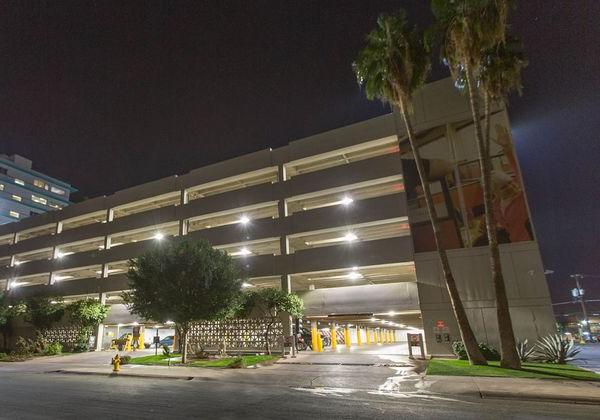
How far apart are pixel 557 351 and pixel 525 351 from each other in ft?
5.77

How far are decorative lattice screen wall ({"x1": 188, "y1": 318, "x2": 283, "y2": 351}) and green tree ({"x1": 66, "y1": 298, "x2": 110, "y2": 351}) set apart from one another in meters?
11.9

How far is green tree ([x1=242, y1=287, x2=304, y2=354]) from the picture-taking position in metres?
26.1

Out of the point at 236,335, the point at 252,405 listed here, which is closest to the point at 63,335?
the point at 236,335

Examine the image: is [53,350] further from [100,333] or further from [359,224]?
[359,224]

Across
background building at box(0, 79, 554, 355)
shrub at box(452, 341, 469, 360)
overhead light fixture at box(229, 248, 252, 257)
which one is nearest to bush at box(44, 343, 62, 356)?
background building at box(0, 79, 554, 355)

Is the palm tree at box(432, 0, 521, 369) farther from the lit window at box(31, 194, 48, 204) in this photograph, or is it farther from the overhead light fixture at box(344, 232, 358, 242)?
the lit window at box(31, 194, 48, 204)

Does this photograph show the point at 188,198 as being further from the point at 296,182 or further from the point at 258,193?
the point at 296,182

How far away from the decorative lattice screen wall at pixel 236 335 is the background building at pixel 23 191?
83.5 m

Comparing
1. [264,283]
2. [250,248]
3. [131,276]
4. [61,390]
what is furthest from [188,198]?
[61,390]

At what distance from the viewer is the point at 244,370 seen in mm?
19766

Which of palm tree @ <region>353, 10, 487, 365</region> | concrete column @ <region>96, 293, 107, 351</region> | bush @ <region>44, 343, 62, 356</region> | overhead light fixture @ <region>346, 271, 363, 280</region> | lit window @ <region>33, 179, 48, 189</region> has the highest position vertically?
lit window @ <region>33, 179, 48, 189</region>

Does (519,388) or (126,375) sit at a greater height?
(126,375)

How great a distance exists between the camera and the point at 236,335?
29859 millimetres

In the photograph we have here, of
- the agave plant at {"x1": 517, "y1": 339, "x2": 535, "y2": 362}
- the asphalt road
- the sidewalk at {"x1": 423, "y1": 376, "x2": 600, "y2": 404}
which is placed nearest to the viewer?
the asphalt road
